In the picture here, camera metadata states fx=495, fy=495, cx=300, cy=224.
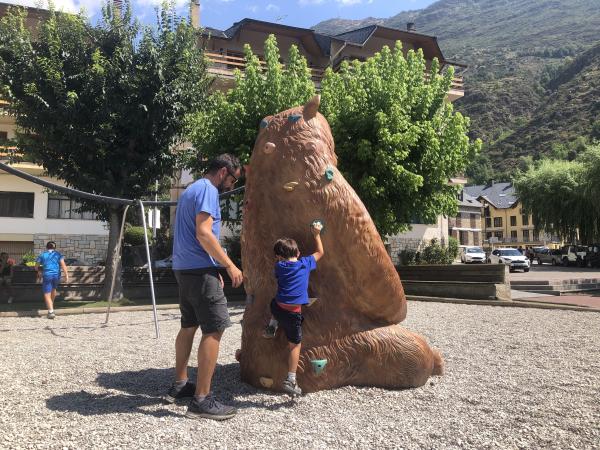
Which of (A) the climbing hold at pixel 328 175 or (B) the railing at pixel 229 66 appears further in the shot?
(B) the railing at pixel 229 66

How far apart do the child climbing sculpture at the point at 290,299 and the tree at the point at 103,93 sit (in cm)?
815

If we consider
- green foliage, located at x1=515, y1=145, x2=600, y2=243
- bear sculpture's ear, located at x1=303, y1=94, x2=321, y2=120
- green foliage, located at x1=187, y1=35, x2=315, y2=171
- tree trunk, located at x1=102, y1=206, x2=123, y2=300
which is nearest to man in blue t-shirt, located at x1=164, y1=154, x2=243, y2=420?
bear sculpture's ear, located at x1=303, y1=94, x2=321, y2=120

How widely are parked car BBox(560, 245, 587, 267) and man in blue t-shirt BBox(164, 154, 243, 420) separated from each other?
35.6 meters

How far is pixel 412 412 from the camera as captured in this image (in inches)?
145

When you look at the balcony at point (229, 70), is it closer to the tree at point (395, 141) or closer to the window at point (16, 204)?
the tree at point (395, 141)

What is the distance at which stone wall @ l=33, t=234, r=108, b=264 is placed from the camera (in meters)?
24.4

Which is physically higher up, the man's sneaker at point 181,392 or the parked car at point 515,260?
the parked car at point 515,260

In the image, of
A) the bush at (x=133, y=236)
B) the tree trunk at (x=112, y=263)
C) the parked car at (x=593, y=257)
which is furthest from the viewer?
the parked car at (x=593, y=257)

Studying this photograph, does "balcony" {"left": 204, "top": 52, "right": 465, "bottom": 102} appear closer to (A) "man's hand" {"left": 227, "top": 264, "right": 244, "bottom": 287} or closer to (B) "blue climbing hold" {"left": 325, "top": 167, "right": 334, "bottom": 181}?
(B) "blue climbing hold" {"left": 325, "top": 167, "right": 334, "bottom": 181}

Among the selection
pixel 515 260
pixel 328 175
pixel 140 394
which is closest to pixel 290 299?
pixel 328 175

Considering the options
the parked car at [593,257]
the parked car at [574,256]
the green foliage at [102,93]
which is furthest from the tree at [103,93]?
the parked car at [574,256]

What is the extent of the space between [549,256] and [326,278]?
41.3m

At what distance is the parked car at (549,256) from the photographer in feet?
124

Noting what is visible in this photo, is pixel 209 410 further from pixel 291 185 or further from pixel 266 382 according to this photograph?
pixel 291 185
